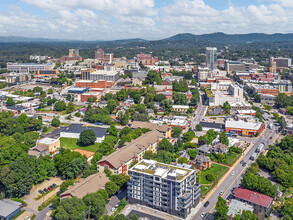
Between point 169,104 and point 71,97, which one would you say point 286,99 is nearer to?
point 169,104

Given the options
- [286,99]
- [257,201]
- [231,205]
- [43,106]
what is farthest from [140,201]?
[286,99]

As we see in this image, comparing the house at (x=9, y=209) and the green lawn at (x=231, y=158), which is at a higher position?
the green lawn at (x=231, y=158)

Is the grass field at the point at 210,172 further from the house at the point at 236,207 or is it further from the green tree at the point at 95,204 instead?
the green tree at the point at 95,204

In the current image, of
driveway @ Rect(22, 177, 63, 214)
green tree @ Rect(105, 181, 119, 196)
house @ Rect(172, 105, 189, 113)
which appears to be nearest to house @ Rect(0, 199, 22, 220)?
driveway @ Rect(22, 177, 63, 214)

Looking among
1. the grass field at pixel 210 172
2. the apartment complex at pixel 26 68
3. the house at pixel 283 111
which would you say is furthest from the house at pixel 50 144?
the apartment complex at pixel 26 68

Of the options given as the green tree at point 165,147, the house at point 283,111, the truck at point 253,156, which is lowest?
the truck at point 253,156

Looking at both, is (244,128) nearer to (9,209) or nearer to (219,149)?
(219,149)
